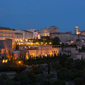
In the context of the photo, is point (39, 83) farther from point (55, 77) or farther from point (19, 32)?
point (19, 32)

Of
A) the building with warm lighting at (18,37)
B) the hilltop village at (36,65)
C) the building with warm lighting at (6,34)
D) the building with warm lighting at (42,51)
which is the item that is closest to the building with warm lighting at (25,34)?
the hilltop village at (36,65)

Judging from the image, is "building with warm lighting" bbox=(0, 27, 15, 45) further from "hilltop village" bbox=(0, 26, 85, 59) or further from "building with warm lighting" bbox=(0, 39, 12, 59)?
"building with warm lighting" bbox=(0, 39, 12, 59)

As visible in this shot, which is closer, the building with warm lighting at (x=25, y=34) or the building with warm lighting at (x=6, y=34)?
the building with warm lighting at (x=6, y=34)

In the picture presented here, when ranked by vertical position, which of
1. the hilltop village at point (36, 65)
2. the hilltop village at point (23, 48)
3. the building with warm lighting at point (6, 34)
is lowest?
the hilltop village at point (36, 65)

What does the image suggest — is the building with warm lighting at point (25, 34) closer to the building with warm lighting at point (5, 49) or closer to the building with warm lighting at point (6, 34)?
the building with warm lighting at point (6, 34)

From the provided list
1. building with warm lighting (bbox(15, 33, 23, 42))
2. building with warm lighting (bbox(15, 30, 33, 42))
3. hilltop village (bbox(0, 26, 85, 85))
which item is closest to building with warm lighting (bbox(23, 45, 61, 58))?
hilltop village (bbox(0, 26, 85, 85))

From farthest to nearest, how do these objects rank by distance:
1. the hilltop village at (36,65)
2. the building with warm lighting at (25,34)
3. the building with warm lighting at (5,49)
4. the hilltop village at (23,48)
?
the building with warm lighting at (25,34) < the hilltop village at (23,48) < the building with warm lighting at (5,49) < the hilltop village at (36,65)

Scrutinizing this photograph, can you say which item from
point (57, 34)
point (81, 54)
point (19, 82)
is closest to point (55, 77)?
point (19, 82)

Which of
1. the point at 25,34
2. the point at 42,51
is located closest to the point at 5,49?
the point at 42,51

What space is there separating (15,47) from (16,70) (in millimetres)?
9861

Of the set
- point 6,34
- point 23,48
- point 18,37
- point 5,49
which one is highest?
point 6,34

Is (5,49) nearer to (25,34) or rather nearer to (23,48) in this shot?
(23,48)

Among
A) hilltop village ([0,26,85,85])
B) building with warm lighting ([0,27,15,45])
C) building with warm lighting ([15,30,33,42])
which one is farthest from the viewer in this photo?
building with warm lighting ([15,30,33,42])

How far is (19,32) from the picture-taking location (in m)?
36.5
